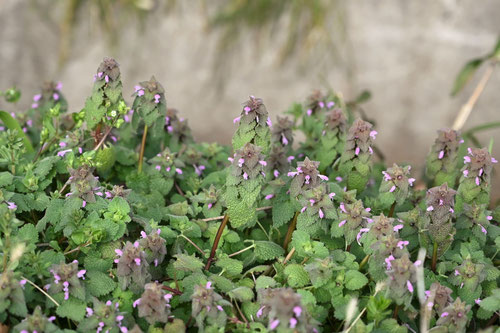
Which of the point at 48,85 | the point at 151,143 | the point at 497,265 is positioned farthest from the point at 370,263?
the point at 48,85

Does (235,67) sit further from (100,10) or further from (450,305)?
(450,305)

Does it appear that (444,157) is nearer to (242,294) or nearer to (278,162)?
(278,162)

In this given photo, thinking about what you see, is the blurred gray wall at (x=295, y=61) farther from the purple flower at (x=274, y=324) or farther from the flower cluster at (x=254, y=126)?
the purple flower at (x=274, y=324)

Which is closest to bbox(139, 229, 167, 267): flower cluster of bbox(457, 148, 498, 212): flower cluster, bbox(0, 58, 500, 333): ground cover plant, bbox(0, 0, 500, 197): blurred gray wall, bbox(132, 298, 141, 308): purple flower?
bbox(0, 58, 500, 333): ground cover plant

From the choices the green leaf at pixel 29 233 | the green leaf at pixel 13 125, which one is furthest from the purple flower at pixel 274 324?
the green leaf at pixel 13 125

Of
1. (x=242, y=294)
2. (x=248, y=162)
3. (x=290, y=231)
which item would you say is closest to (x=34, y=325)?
(x=242, y=294)

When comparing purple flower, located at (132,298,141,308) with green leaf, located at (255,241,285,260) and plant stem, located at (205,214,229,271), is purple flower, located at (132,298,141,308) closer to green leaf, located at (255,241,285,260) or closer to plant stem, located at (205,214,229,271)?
plant stem, located at (205,214,229,271)
